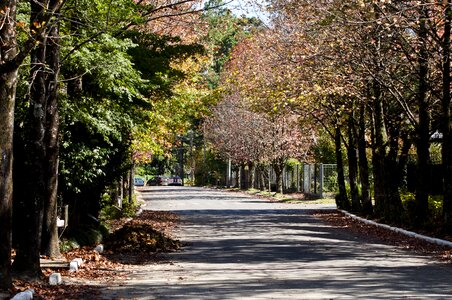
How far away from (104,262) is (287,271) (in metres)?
4.32

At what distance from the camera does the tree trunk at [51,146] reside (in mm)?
15328

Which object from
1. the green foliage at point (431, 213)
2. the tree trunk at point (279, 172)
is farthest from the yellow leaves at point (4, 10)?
the tree trunk at point (279, 172)

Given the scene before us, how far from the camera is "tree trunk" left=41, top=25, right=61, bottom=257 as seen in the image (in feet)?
50.3

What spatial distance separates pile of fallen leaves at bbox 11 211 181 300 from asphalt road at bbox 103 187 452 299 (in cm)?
44

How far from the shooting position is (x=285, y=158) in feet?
203

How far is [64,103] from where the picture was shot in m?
18.5

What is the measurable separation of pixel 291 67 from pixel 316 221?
22.1 feet

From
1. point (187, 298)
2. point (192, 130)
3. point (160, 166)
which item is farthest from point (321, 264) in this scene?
point (160, 166)

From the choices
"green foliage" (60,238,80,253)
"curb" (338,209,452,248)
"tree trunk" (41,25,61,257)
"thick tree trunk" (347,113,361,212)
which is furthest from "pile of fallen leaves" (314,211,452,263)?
"tree trunk" (41,25,61,257)

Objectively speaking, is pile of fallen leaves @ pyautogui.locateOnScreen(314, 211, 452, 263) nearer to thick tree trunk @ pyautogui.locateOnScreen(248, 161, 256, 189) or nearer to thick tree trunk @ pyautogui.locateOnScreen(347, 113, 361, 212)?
thick tree trunk @ pyautogui.locateOnScreen(347, 113, 361, 212)

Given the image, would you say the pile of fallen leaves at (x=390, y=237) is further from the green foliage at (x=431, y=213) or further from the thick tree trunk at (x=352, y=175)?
the thick tree trunk at (x=352, y=175)

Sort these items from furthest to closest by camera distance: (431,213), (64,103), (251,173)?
(251,173)
(431,213)
(64,103)

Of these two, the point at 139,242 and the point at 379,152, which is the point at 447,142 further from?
the point at 139,242

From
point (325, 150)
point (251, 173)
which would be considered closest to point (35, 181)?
point (325, 150)
